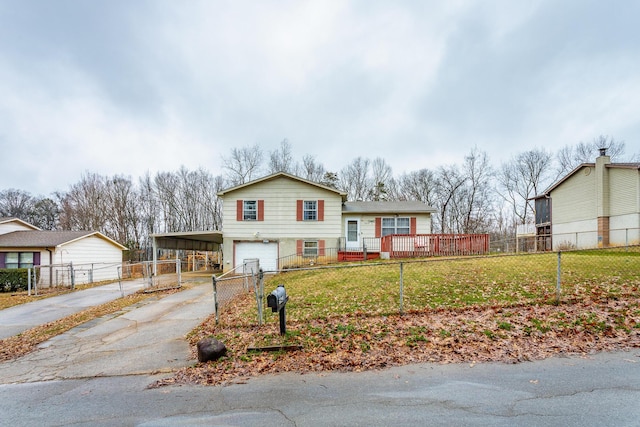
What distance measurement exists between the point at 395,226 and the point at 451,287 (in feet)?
37.9

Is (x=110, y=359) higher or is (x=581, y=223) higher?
(x=581, y=223)

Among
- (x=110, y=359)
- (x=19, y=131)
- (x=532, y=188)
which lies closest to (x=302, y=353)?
(x=110, y=359)

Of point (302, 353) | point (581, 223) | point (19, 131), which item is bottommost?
point (302, 353)

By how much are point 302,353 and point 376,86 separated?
17108mm

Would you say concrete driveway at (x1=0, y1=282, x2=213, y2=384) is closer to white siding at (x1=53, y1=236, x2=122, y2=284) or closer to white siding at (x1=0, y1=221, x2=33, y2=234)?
white siding at (x1=53, y1=236, x2=122, y2=284)

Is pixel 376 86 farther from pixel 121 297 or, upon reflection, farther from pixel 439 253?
pixel 121 297

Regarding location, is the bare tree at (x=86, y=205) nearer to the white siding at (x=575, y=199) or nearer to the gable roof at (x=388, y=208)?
the gable roof at (x=388, y=208)

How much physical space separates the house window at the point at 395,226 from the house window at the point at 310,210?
4.62 metres

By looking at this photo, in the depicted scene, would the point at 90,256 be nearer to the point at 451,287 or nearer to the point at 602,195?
the point at 451,287

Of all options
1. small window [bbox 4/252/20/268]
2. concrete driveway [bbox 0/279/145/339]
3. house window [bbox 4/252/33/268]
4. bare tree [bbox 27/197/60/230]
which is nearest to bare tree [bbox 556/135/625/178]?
concrete driveway [bbox 0/279/145/339]

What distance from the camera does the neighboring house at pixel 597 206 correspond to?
1712 cm

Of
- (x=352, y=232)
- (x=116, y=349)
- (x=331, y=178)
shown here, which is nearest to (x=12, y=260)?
(x=116, y=349)

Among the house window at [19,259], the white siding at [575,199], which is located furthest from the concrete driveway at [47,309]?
the white siding at [575,199]

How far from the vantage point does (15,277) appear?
16.1 meters
